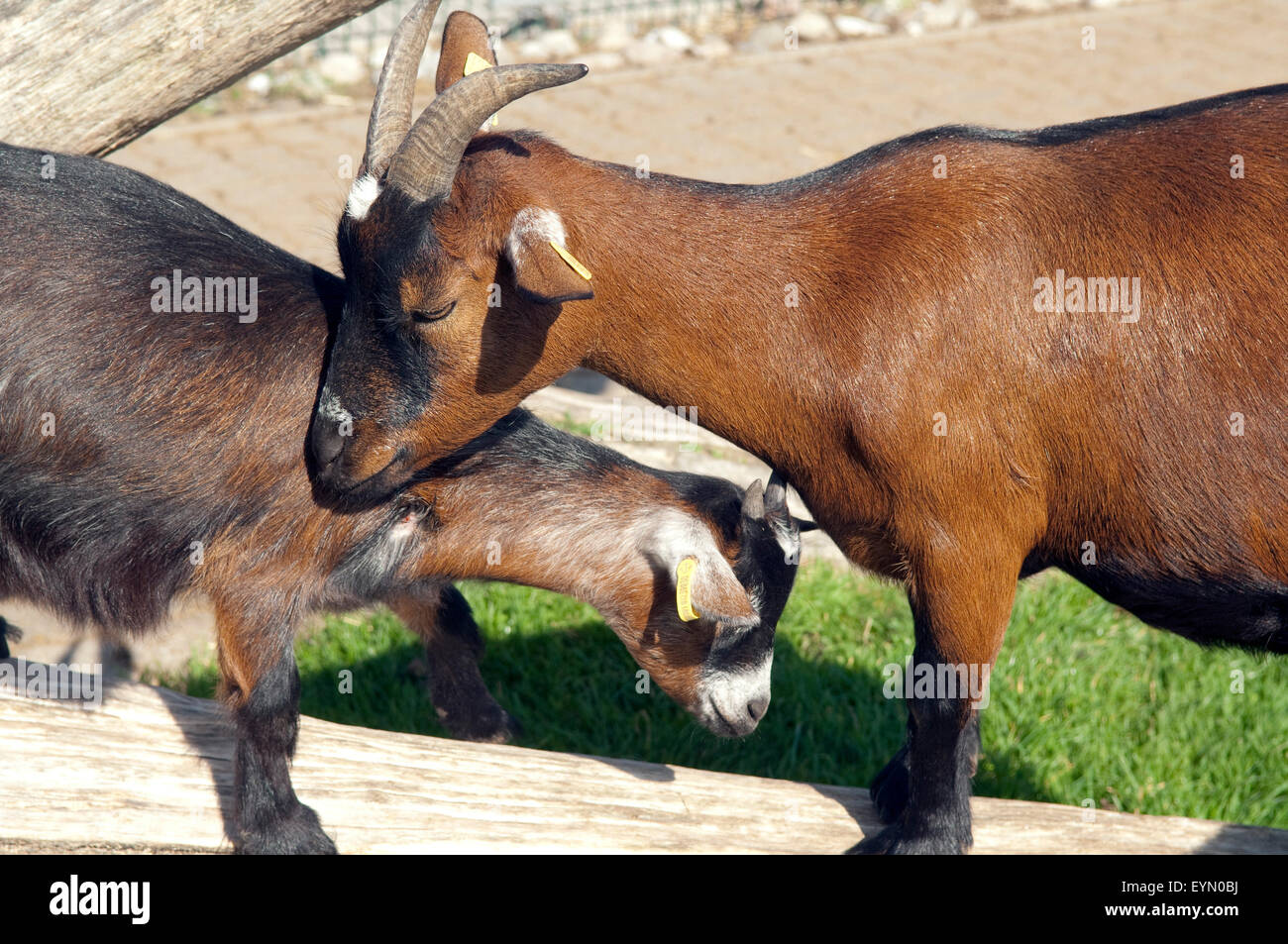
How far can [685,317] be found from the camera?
3.47m

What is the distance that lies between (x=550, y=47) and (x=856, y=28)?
8.79 feet

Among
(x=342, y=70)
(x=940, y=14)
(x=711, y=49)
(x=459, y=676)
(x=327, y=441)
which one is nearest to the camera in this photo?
(x=327, y=441)

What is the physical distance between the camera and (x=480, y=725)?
470 cm

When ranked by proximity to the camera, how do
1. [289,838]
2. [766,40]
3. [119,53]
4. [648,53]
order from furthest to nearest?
[766,40] → [648,53] → [119,53] → [289,838]

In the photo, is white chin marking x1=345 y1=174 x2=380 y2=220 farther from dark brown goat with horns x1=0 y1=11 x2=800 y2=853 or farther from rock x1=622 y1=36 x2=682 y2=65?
rock x1=622 y1=36 x2=682 y2=65

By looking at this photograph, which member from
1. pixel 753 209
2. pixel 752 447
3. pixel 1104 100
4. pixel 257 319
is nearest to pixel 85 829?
pixel 257 319

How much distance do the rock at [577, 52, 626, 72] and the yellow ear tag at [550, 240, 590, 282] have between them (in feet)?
25.1

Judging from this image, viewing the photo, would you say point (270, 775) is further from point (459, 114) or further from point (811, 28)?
point (811, 28)

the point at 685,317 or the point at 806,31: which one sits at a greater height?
the point at 806,31

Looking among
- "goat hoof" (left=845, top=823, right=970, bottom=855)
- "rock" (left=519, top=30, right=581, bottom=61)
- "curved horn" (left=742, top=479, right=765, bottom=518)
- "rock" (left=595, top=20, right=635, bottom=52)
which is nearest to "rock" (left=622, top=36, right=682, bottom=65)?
"rock" (left=595, top=20, right=635, bottom=52)

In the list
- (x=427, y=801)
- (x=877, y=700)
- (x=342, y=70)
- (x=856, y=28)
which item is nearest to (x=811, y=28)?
(x=856, y=28)

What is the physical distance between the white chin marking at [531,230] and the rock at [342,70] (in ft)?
23.8
